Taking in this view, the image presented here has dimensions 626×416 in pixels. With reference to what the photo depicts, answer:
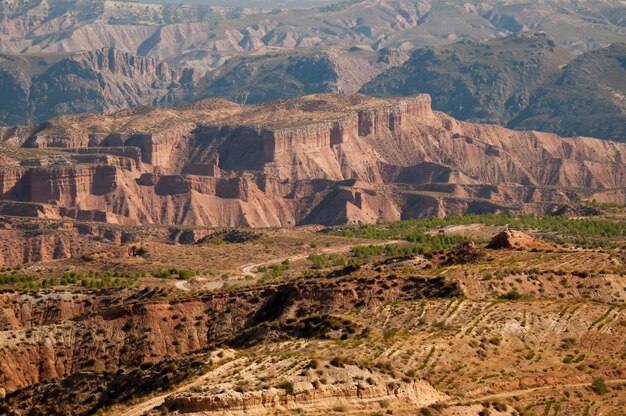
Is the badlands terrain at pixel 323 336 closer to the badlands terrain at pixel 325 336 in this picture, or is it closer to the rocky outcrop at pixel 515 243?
the badlands terrain at pixel 325 336

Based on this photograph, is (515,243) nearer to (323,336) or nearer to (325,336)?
(323,336)

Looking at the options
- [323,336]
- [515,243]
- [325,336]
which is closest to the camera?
[325,336]

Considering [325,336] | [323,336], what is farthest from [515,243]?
[325,336]

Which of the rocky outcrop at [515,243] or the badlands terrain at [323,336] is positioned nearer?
the badlands terrain at [323,336]

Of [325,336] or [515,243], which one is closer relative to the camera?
[325,336]

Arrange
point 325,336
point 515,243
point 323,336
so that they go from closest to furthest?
point 325,336 < point 323,336 < point 515,243

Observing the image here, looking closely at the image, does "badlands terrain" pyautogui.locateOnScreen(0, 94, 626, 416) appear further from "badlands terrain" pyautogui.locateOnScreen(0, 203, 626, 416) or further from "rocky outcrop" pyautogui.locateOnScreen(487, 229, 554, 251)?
"rocky outcrop" pyautogui.locateOnScreen(487, 229, 554, 251)

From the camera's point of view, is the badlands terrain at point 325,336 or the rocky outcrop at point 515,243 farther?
the rocky outcrop at point 515,243

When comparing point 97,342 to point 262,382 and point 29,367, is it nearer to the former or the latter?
point 29,367

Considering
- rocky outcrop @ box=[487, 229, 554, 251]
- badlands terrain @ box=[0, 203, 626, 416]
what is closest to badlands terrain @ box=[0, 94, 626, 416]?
badlands terrain @ box=[0, 203, 626, 416]

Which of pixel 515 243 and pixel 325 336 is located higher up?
pixel 325 336

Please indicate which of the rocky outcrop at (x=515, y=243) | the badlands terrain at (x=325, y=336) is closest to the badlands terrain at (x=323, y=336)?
the badlands terrain at (x=325, y=336)

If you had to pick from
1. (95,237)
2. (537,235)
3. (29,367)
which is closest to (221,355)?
(29,367)
